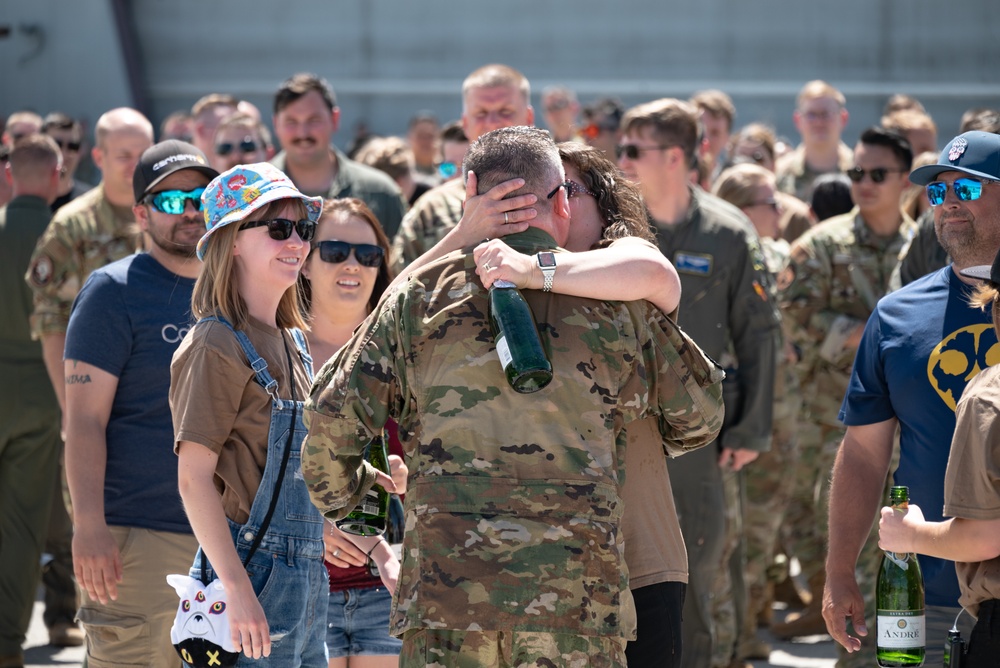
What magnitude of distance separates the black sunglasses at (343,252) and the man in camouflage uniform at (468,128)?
1.08 metres

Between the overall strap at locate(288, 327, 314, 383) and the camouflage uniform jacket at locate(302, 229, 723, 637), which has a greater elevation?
the overall strap at locate(288, 327, 314, 383)

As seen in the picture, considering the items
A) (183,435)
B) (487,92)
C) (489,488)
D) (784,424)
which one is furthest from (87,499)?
(784,424)

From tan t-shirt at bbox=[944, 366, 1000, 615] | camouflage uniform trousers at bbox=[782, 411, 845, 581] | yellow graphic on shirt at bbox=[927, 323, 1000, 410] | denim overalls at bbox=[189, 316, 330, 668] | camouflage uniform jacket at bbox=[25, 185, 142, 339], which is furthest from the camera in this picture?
camouflage uniform trousers at bbox=[782, 411, 845, 581]

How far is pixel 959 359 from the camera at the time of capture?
393 cm

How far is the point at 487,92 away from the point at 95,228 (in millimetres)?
2211

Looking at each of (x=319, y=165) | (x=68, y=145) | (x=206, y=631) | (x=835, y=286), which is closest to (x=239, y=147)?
(x=319, y=165)

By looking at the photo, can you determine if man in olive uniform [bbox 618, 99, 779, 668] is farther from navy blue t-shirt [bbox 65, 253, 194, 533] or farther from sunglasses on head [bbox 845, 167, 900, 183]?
navy blue t-shirt [bbox 65, 253, 194, 533]

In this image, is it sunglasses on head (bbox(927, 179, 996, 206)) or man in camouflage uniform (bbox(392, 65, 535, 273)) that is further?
man in camouflage uniform (bbox(392, 65, 535, 273))

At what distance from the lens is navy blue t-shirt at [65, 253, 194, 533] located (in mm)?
4387

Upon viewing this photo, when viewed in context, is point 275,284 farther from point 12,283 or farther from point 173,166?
point 12,283

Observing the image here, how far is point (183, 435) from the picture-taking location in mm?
3518

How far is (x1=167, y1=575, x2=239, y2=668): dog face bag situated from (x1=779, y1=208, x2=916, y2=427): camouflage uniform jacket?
4.54 meters

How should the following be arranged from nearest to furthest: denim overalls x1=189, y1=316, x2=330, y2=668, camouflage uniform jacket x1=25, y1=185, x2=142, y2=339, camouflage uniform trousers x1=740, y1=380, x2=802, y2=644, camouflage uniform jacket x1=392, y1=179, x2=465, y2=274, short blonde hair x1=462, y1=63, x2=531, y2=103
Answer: denim overalls x1=189, y1=316, x2=330, y2=668 → camouflage uniform jacket x1=392, y1=179, x2=465, y2=274 → short blonde hair x1=462, y1=63, x2=531, y2=103 → camouflage uniform jacket x1=25, y1=185, x2=142, y2=339 → camouflage uniform trousers x1=740, y1=380, x2=802, y2=644

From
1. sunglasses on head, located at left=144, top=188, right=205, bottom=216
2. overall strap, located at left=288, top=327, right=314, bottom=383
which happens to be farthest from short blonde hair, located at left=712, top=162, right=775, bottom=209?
overall strap, located at left=288, top=327, right=314, bottom=383
